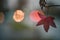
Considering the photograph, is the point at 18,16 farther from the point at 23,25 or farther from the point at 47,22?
the point at 47,22

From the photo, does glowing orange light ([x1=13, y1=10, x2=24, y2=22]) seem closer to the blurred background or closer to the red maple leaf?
the blurred background

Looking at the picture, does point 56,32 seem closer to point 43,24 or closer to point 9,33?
point 43,24

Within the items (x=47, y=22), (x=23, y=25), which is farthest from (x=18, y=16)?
(x=47, y=22)

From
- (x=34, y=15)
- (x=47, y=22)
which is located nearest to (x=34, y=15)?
(x=34, y=15)

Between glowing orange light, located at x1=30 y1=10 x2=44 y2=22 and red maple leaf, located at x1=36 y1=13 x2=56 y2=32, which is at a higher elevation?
glowing orange light, located at x1=30 y1=10 x2=44 y2=22

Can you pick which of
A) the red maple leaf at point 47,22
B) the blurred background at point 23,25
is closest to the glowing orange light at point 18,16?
the blurred background at point 23,25

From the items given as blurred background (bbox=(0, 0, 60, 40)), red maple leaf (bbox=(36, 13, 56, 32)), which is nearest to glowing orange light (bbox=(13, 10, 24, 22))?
blurred background (bbox=(0, 0, 60, 40))

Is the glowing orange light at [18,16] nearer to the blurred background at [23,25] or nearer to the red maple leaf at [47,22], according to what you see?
the blurred background at [23,25]

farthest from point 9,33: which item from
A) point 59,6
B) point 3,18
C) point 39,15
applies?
point 59,6
